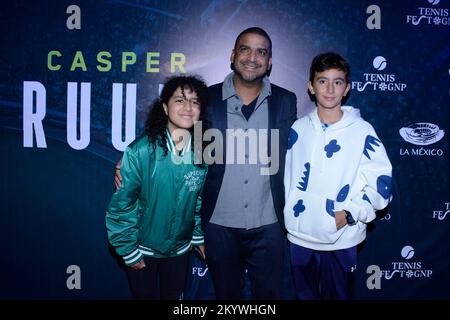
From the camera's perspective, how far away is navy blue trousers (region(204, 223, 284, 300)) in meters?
2.07

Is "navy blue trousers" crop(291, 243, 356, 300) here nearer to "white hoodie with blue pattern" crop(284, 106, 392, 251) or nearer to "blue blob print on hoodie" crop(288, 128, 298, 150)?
"white hoodie with blue pattern" crop(284, 106, 392, 251)

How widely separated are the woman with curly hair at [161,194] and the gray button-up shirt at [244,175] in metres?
0.15

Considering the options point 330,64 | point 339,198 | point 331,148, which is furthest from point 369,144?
point 330,64

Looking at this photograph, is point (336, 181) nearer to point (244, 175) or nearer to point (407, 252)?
point (244, 175)

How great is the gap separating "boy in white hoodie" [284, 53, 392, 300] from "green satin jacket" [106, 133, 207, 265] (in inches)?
22.1

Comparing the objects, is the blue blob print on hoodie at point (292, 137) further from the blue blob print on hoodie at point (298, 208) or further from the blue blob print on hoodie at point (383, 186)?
the blue blob print on hoodie at point (383, 186)

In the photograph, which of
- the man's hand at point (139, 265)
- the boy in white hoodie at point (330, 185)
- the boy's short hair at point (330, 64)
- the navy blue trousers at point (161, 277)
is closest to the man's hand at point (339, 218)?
the boy in white hoodie at point (330, 185)

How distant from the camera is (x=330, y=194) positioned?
75.4 inches

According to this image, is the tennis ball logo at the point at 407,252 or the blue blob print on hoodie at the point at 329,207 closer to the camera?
the blue blob print on hoodie at the point at 329,207

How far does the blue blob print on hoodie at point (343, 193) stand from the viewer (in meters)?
1.90
